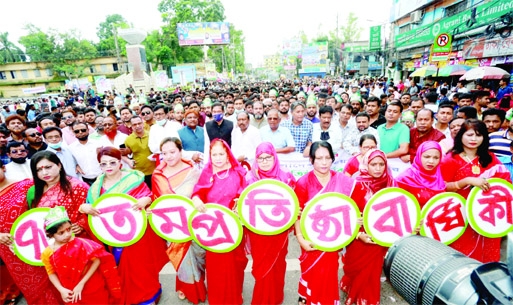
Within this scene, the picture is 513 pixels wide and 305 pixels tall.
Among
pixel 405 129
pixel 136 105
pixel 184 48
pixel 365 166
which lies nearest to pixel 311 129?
pixel 405 129

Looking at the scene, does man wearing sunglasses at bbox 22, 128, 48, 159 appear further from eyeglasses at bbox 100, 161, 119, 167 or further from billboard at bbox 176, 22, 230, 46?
billboard at bbox 176, 22, 230, 46

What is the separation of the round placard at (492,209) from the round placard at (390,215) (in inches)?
21.2

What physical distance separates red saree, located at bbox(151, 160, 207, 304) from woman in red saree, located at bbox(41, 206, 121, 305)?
577mm

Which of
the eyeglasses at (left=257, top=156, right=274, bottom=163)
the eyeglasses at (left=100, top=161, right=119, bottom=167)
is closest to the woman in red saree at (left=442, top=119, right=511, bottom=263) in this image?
the eyeglasses at (left=257, top=156, right=274, bottom=163)

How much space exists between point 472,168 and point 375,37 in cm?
3454

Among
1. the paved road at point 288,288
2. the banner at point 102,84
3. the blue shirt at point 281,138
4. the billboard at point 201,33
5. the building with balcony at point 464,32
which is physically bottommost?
the paved road at point 288,288

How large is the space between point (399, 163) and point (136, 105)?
22.0 ft

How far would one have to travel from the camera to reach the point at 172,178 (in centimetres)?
277

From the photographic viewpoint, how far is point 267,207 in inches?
92.4

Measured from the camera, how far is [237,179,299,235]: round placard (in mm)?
2307

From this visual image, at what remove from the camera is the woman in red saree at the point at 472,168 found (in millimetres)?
2602

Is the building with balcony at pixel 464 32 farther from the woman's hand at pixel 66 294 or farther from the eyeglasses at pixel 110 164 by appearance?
the woman's hand at pixel 66 294

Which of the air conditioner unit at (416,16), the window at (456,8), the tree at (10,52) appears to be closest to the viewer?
the window at (456,8)

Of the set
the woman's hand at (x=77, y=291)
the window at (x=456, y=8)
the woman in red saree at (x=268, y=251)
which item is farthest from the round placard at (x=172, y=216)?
the window at (x=456, y=8)
